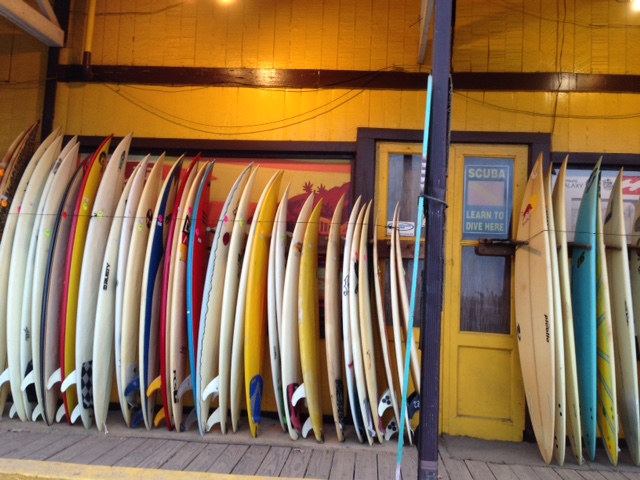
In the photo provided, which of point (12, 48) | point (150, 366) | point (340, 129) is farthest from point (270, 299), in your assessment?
point (12, 48)

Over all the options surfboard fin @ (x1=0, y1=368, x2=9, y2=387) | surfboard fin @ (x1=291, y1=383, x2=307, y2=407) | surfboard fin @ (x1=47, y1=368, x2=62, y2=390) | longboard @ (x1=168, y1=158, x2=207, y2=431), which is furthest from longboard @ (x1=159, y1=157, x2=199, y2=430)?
surfboard fin @ (x1=0, y1=368, x2=9, y2=387)

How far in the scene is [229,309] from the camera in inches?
121

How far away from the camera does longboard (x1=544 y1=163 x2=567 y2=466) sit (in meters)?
2.74

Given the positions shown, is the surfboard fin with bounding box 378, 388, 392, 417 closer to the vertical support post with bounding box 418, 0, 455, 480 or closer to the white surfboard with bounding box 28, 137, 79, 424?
the vertical support post with bounding box 418, 0, 455, 480

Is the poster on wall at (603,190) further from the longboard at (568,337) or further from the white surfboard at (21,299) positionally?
the white surfboard at (21,299)

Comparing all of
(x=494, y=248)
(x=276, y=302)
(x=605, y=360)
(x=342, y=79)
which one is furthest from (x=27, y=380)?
(x=605, y=360)

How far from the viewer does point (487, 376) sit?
337 cm

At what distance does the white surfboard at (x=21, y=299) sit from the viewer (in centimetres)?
312

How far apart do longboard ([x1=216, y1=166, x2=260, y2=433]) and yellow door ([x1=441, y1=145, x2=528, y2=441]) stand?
143 centimetres

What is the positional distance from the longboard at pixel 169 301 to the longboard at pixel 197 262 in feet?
0.27

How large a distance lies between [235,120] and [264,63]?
483 mm

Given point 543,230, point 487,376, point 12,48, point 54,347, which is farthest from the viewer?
point 12,48

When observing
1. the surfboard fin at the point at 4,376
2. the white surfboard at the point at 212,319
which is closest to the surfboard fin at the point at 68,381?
the surfboard fin at the point at 4,376

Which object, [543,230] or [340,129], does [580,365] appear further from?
[340,129]
